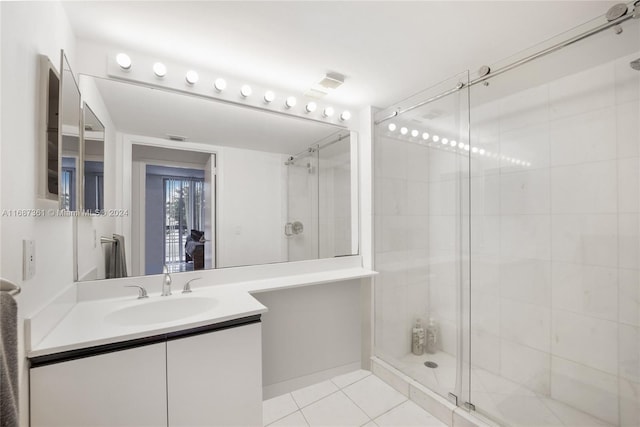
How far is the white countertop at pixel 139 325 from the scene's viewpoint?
1.06 metres

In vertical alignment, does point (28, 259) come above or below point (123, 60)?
below

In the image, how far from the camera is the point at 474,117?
1.90 meters

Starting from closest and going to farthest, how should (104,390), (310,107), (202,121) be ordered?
(104,390), (202,121), (310,107)

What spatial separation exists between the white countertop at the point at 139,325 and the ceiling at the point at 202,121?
969 millimetres

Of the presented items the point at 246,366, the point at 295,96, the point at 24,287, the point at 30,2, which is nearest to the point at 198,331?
the point at 246,366

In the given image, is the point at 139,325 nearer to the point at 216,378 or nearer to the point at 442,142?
the point at 216,378

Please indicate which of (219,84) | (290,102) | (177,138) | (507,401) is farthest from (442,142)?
(177,138)

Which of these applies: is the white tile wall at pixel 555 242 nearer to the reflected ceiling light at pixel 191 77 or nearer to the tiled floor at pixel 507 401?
the tiled floor at pixel 507 401

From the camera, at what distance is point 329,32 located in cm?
146

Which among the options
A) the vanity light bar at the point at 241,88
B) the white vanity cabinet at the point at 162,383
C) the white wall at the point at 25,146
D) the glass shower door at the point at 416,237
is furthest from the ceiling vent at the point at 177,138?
the glass shower door at the point at 416,237

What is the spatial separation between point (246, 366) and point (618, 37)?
240 centimetres

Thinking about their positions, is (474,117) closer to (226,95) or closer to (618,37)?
(618,37)

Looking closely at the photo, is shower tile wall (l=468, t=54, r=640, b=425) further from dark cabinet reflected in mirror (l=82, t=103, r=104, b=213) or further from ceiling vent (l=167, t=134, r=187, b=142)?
dark cabinet reflected in mirror (l=82, t=103, r=104, b=213)

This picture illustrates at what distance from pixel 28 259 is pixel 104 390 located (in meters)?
0.59
